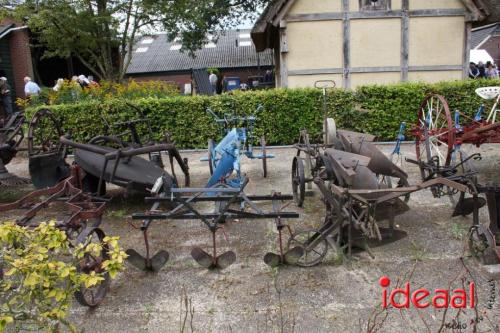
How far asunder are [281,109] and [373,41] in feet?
13.1

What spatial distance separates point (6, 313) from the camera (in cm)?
224

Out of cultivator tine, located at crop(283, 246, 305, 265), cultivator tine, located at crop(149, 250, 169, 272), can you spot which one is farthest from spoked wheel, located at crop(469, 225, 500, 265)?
cultivator tine, located at crop(149, 250, 169, 272)

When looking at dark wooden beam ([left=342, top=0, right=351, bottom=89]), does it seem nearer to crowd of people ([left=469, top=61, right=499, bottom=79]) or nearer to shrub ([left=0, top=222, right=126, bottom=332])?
crowd of people ([left=469, top=61, right=499, bottom=79])

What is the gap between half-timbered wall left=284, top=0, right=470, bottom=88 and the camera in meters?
12.8

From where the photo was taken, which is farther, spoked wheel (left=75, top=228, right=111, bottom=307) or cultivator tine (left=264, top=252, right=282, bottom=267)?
cultivator tine (left=264, top=252, right=282, bottom=267)

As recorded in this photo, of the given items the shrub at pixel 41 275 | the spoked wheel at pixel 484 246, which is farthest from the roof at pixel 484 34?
the shrub at pixel 41 275

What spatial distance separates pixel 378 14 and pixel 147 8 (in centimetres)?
713

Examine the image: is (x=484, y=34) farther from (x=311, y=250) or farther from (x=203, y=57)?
(x=311, y=250)

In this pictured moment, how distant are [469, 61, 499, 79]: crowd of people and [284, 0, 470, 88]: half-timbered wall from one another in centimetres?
710

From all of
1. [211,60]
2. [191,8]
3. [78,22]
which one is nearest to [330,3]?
[191,8]

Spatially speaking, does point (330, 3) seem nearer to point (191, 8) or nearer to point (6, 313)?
point (191, 8)

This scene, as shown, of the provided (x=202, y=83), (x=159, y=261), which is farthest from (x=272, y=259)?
(x=202, y=83)

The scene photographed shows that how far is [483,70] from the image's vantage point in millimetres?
20234

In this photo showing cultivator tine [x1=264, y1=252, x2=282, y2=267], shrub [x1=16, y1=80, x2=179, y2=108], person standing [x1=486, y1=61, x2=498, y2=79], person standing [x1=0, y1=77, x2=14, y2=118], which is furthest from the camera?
person standing [x1=486, y1=61, x2=498, y2=79]
